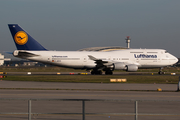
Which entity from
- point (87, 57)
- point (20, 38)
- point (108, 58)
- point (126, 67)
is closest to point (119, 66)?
point (126, 67)

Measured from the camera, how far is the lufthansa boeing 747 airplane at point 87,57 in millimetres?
47722

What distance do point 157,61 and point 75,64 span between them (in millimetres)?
16407

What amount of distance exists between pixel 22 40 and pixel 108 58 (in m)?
16.8

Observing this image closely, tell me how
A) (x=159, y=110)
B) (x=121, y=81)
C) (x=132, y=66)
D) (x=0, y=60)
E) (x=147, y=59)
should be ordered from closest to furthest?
1. (x=159, y=110)
2. (x=121, y=81)
3. (x=132, y=66)
4. (x=147, y=59)
5. (x=0, y=60)

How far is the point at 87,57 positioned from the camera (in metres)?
49.2

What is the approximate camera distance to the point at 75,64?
160 ft

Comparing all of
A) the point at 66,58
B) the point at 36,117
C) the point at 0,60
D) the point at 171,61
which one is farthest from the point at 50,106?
the point at 0,60

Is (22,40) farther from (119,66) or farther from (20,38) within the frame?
(119,66)

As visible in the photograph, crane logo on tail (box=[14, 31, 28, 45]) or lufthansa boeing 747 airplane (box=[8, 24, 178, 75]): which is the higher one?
crane logo on tail (box=[14, 31, 28, 45])

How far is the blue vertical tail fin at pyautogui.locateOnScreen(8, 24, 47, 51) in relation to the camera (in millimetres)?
48719

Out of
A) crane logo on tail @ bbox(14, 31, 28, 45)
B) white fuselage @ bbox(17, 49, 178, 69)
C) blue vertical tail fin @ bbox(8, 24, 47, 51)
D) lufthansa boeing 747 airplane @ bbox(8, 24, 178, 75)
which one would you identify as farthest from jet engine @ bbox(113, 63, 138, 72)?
crane logo on tail @ bbox(14, 31, 28, 45)

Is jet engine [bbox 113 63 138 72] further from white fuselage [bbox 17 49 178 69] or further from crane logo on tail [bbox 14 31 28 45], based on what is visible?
crane logo on tail [bbox 14 31 28 45]

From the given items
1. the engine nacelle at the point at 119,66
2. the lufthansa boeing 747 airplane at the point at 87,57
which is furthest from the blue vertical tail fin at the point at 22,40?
the engine nacelle at the point at 119,66

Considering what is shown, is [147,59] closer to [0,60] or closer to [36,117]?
[36,117]
